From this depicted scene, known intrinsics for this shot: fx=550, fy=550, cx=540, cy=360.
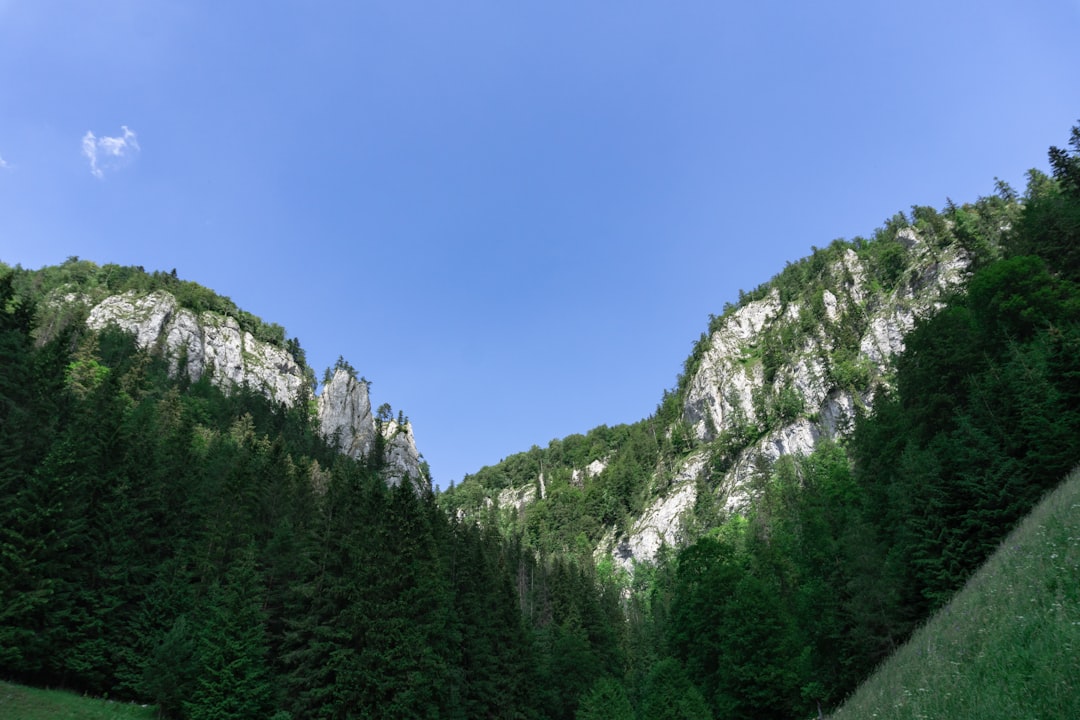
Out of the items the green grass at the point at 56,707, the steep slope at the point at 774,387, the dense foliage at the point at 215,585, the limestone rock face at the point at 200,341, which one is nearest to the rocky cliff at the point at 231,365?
the limestone rock face at the point at 200,341

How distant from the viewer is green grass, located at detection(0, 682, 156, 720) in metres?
25.9

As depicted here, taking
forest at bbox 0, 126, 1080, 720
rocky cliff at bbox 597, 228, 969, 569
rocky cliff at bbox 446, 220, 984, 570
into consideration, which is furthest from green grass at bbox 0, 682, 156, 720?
rocky cliff at bbox 597, 228, 969, 569

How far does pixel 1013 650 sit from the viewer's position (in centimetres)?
807

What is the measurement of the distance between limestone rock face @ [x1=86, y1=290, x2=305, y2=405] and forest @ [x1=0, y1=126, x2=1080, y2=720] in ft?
315

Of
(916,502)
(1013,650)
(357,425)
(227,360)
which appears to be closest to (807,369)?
(357,425)

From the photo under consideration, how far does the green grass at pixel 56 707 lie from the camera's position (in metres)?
25.9

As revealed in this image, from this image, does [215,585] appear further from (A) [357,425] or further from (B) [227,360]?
(B) [227,360]

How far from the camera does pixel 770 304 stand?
198750mm

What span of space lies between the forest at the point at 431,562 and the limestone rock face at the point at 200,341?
315ft

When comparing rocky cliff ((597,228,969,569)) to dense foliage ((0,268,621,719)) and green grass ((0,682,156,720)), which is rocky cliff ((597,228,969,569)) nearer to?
dense foliage ((0,268,621,719))

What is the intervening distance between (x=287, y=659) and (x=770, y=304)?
196991 millimetres

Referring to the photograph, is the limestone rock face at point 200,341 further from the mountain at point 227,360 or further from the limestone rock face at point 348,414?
the limestone rock face at point 348,414

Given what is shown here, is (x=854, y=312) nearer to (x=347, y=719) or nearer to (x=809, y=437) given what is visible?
(x=809, y=437)

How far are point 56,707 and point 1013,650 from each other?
3897 cm
